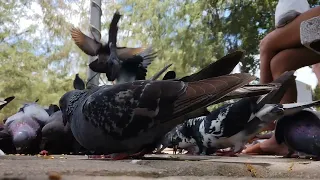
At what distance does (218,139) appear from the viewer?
7.50ft

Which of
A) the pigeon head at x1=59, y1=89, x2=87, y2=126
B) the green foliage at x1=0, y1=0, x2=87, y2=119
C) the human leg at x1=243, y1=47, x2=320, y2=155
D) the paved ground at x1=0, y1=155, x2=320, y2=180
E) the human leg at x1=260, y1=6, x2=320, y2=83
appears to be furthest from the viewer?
the green foliage at x1=0, y1=0, x2=87, y2=119

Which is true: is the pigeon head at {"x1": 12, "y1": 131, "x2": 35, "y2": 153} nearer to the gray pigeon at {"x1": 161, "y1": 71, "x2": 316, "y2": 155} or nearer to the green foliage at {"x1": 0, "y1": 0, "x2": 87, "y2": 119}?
the gray pigeon at {"x1": 161, "y1": 71, "x2": 316, "y2": 155}

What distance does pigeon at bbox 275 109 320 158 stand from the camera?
6.35 ft

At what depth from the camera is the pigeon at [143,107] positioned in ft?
5.37

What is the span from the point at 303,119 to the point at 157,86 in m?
0.77

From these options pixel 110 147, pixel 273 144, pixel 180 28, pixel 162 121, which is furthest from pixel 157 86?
pixel 180 28

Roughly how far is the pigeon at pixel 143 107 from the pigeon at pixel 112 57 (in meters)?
1.17

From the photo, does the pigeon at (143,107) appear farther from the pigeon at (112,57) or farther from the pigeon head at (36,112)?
the pigeon head at (36,112)

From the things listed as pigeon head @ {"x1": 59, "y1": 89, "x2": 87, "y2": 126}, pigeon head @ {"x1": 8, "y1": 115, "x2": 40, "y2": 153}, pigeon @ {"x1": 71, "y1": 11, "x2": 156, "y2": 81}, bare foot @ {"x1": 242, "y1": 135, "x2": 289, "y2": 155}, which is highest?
pigeon @ {"x1": 71, "y1": 11, "x2": 156, "y2": 81}

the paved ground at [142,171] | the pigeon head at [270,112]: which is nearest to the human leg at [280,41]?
the pigeon head at [270,112]

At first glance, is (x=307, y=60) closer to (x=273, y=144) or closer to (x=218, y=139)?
(x=273, y=144)

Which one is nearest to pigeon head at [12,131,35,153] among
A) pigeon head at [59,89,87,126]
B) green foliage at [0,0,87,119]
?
pigeon head at [59,89,87,126]

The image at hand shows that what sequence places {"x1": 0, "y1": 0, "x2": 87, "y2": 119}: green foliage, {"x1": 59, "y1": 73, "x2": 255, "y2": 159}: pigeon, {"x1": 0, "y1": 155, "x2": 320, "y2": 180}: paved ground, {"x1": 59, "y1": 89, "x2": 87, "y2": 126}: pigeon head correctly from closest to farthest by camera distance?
1. {"x1": 0, "y1": 155, "x2": 320, "y2": 180}: paved ground
2. {"x1": 59, "y1": 73, "x2": 255, "y2": 159}: pigeon
3. {"x1": 59, "y1": 89, "x2": 87, "y2": 126}: pigeon head
4. {"x1": 0, "y1": 0, "x2": 87, "y2": 119}: green foliage

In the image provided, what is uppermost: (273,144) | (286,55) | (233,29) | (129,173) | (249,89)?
(233,29)
